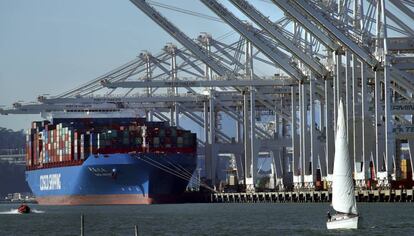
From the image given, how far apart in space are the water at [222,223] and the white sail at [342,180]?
1217 millimetres

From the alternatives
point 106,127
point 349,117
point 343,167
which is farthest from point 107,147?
point 343,167

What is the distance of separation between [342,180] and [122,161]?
201 ft

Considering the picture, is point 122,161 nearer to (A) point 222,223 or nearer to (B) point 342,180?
(A) point 222,223

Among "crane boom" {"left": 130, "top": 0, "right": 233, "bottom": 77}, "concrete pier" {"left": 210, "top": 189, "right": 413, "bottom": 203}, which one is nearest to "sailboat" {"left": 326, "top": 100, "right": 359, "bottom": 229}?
"concrete pier" {"left": 210, "top": 189, "right": 413, "bottom": 203}

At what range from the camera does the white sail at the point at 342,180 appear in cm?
6550

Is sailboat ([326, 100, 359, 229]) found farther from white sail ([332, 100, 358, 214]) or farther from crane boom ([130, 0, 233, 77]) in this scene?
crane boom ([130, 0, 233, 77])

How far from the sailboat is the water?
54 cm

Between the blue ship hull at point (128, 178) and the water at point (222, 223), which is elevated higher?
the blue ship hull at point (128, 178)

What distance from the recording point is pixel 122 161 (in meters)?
126

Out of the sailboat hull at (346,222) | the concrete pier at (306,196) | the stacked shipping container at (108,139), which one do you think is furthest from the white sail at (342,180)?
the stacked shipping container at (108,139)

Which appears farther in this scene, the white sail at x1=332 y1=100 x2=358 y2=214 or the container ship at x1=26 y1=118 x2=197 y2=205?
the container ship at x1=26 y1=118 x2=197 y2=205

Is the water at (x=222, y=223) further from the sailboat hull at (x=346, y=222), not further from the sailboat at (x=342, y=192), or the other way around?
the sailboat at (x=342, y=192)

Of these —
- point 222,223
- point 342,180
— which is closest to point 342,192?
point 342,180

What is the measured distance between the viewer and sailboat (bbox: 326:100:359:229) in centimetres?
6538
